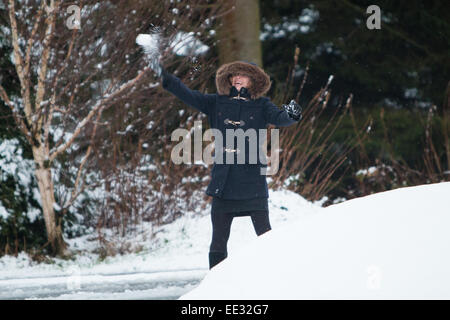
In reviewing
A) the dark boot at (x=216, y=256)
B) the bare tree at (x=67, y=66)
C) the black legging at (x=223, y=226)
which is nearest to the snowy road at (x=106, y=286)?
the dark boot at (x=216, y=256)

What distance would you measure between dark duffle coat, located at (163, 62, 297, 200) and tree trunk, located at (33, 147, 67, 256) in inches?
114

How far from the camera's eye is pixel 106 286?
5.63 m

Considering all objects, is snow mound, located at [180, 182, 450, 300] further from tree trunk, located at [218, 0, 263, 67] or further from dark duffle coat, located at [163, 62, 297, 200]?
tree trunk, located at [218, 0, 263, 67]

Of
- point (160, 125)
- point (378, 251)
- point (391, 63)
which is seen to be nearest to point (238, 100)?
point (378, 251)

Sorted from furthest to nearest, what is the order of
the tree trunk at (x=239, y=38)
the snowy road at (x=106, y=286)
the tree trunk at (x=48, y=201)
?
1. the tree trunk at (x=239, y=38)
2. the tree trunk at (x=48, y=201)
3. the snowy road at (x=106, y=286)

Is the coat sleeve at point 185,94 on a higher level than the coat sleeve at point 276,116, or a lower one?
higher

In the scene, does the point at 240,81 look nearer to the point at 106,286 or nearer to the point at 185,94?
the point at 185,94

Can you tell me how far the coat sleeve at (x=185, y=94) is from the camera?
4778mm

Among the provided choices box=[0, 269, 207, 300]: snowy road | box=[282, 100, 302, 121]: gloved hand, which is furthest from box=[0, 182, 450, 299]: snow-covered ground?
box=[0, 269, 207, 300]: snowy road

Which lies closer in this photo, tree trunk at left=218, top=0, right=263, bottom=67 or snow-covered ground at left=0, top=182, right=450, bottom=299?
snow-covered ground at left=0, top=182, right=450, bottom=299

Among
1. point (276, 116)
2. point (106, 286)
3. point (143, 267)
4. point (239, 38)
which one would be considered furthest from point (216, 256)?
point (239, 38)

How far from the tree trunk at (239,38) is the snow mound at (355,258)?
8.87 metres

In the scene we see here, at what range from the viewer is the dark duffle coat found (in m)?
4.82

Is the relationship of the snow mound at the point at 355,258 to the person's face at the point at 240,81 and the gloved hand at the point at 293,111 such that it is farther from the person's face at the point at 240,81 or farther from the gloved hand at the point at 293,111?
the person's face at the point at 240,81
